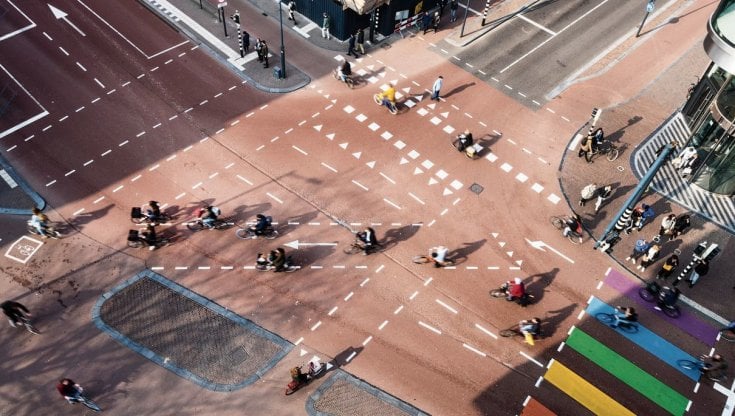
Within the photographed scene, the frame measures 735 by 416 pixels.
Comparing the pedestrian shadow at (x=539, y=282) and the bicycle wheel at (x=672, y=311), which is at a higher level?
the pedestrian shadow at (x=539, y=282)

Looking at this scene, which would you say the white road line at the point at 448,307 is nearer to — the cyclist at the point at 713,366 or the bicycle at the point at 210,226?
the cyclist at the point at 713,366

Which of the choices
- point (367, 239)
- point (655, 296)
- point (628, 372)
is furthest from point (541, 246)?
point (367, 239)

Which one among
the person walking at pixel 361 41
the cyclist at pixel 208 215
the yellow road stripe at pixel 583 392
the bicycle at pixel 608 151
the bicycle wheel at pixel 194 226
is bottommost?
the yellow road stripe at pixel 583 392

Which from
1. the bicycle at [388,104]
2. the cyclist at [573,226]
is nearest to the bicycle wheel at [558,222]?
the cyclist at [573,226]

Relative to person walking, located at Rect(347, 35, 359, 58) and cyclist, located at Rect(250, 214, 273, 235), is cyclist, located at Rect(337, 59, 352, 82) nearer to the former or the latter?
person walking, located at Rect(347, 35, 359, 58)

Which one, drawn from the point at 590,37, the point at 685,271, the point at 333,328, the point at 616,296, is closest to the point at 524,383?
the point at 616,296

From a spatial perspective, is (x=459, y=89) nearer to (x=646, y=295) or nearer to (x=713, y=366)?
(x=646, y=295)

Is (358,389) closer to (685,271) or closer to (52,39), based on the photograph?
(685,271)

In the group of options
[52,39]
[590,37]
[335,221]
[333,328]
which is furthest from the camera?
[590,37]
